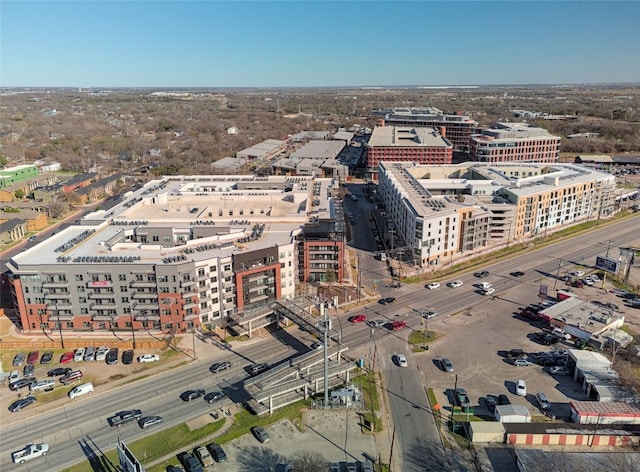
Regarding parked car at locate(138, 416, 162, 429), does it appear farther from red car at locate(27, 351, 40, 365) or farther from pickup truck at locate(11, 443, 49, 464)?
red car at locate(27, 351, 40, 365)

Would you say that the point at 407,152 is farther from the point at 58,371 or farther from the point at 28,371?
the point at 28,371

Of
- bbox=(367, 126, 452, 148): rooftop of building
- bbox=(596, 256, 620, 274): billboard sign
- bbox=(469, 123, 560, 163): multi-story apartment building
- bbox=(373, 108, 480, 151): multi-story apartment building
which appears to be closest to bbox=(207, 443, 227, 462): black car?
bbox=(596, 256, 620, 274): billboard sign

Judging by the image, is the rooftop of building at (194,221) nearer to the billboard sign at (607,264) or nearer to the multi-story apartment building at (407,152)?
the multi-story apartment building at (407,152)

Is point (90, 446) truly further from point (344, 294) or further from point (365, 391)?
point (344, 294)

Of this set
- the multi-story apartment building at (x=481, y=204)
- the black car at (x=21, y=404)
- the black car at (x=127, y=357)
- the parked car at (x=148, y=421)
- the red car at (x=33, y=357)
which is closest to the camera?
the parked car at (x=148, y=421)

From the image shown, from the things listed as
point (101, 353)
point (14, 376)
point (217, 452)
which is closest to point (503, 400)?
point (217, 452)

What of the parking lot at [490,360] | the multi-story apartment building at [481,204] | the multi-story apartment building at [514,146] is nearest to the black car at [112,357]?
the parking lot at [490,360]
